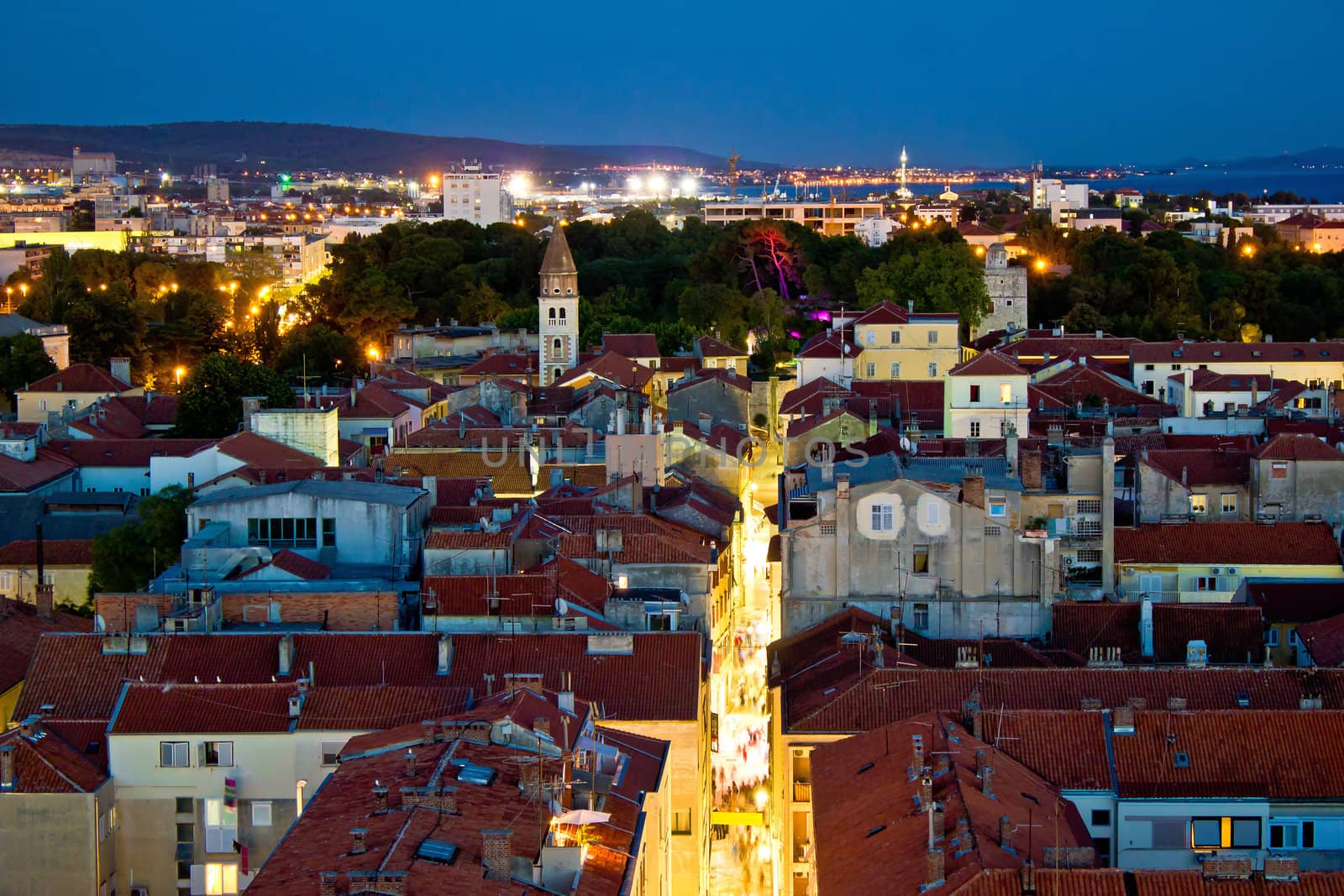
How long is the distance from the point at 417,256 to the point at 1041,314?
2434 cm

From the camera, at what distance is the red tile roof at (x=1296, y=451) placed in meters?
40.5

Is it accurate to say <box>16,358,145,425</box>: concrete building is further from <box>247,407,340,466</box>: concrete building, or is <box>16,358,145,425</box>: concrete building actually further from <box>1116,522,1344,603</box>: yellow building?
<box>1116,522,1344,603</box>: yellow building

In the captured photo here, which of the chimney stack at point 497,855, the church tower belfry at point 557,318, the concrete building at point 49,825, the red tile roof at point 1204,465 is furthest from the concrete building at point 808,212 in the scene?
the chimney stack at point 497,855

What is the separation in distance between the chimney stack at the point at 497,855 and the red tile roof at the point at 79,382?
48.2m

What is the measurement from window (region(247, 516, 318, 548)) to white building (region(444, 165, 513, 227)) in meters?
122

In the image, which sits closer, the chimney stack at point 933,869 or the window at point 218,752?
the chimney stack at point 933,869

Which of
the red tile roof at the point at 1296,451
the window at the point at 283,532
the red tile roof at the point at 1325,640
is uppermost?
the red tile roof at the point at 1296,451

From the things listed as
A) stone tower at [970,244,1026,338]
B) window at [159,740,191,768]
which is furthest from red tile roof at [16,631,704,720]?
stone tower at [970,244,1026,338]

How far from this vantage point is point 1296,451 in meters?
40.6

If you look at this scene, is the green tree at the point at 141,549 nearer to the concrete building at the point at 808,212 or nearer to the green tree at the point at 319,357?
the green tree at the point at 319,357

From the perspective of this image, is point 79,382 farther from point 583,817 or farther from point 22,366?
point 583,817

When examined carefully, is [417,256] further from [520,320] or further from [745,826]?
[745,826]

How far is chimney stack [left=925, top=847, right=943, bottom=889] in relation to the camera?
19.0 m

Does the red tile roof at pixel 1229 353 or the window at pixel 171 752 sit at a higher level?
the red tile roof at pixel 1229 353
